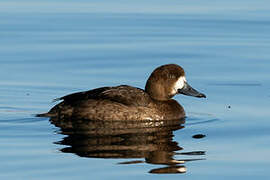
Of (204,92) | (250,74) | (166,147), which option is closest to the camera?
(166,147)

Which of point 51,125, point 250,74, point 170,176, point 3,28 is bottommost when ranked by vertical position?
point 170,176

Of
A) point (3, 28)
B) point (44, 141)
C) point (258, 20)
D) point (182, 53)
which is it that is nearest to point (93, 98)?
point (44, 141)

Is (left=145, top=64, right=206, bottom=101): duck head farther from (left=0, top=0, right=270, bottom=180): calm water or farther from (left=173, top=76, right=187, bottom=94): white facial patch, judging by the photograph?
(left=0, top=0, right=270, bottom=180): calm water

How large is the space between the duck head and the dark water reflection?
577 millimetres

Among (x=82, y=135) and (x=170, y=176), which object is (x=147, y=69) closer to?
(x=82, y=135)

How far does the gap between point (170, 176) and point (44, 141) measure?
2.19m

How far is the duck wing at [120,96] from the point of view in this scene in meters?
12.1

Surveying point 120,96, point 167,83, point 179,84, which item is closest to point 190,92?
point 179,84

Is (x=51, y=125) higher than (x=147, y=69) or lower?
lower

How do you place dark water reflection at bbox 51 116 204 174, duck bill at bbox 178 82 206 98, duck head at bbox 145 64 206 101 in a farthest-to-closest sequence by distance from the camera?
duck bill at bbox 178 82 206 98 → duck head at bbox 145 64 206 101 → dark water reflection at bbox 51 116 204 174

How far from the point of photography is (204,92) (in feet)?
44.8

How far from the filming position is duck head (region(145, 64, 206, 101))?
12.4 meters

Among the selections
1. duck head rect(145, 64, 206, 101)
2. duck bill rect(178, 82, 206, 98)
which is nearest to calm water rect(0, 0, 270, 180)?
duck bill rect(178, 82, 206, 98)

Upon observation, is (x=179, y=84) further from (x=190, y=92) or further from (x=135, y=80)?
(x=135, y=80)
